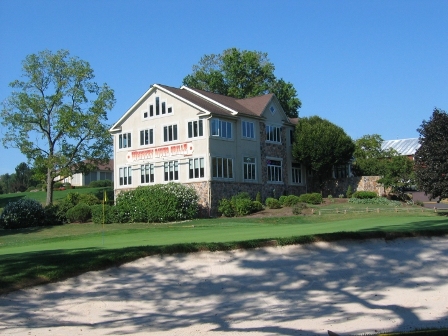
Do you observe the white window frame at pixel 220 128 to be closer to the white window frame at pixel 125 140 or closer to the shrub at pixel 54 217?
the white window frame at pixel 125 140

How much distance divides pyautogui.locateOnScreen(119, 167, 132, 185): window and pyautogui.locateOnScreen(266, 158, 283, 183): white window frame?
12858 millimetres

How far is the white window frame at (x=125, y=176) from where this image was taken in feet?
173

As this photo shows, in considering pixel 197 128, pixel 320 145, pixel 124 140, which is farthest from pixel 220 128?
pixel 320 145

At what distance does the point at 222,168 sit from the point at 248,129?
519 centimetres

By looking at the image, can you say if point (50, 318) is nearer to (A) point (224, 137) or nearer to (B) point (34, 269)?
(B) point (34, 269)

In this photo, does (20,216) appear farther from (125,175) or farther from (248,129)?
(248,129)

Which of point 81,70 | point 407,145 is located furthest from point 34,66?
point 407,145

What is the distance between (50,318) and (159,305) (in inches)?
83.3

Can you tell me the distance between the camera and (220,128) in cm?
4772

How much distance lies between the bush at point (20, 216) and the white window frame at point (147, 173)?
31.1 feet

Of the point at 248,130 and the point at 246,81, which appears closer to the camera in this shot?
the point at 248,130

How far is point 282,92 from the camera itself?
71.7 meters

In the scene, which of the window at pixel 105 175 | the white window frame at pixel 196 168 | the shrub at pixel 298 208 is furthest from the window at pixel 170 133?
the window at pixel 105 175

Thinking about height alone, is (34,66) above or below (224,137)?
above
